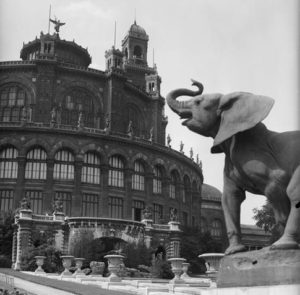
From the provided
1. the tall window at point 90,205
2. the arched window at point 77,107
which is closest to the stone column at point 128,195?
the tall window at point 90,205

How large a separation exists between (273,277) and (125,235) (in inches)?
2060

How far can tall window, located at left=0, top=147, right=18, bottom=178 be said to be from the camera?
64875 mm

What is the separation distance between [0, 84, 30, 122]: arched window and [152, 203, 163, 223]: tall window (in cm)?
2153

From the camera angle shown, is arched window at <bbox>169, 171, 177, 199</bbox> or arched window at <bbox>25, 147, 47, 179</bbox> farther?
arched window at <bbox>169, 171, 177, 199</bbox>

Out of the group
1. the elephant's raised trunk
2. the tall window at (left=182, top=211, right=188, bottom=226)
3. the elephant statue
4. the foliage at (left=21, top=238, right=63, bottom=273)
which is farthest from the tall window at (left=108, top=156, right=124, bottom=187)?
the elephant statue

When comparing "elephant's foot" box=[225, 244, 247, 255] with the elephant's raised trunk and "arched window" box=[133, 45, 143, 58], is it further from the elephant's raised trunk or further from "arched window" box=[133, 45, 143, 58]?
"arched window" box=[133, 45, 143, 58]

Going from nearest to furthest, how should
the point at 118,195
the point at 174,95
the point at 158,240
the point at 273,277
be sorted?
the point at 273,277 → the point at 174,95 → the point at 158,240 → the point at 118,195

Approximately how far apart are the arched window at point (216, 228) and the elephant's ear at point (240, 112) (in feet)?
286

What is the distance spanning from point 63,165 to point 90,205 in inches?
223

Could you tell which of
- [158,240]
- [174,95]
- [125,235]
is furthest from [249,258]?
[158,240]

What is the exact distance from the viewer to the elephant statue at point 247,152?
6316mm

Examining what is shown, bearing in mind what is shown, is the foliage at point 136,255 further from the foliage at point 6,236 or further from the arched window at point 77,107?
the arched window at point 77,107

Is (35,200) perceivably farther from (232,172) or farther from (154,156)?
(232,172)

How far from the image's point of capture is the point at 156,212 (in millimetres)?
71062
